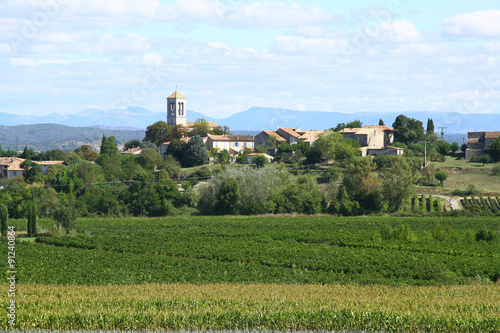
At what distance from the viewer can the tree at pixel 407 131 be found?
9638cm

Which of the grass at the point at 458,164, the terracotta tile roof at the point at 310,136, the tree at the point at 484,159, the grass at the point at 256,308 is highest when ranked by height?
the terracotta tile roof at the point at 310,136

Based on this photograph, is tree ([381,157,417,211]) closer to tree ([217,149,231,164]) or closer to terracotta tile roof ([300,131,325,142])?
tree ([217,149,231,164])

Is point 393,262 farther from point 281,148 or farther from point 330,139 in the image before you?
point 281,148

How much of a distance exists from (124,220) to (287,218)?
53.9ft

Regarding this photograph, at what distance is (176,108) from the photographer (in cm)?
12319

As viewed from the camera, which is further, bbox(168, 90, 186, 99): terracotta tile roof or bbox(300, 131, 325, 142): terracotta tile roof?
bbox(168, 90, 186, 99): terracotta tile roof

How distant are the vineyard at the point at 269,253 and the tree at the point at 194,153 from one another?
1254 inches

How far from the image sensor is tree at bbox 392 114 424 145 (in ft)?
316

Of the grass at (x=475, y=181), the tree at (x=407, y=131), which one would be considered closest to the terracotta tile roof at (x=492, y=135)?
the tree at (x=407, y=131)

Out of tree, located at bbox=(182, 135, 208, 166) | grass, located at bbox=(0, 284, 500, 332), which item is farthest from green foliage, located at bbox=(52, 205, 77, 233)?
tree, located at bbox=(182, 135, 208, 166)

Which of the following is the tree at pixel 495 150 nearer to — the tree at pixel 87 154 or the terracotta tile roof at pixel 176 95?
the tree at pixel 87 154

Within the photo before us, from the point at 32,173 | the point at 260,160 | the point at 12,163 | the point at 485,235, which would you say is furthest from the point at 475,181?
the point at 12,163

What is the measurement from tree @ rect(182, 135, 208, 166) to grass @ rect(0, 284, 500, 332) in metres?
59.1

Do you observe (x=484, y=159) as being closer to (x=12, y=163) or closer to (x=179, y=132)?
(x=179, y=132)
